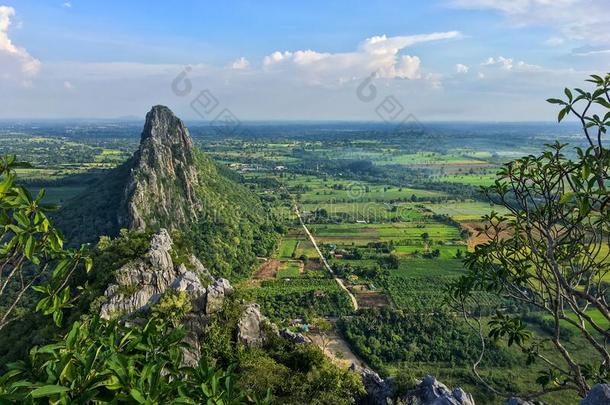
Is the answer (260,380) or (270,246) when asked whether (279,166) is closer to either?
(270,246)

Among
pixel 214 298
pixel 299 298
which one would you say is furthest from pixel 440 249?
pixel 214 298

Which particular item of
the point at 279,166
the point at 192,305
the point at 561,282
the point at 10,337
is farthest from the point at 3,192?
the point at 279,166

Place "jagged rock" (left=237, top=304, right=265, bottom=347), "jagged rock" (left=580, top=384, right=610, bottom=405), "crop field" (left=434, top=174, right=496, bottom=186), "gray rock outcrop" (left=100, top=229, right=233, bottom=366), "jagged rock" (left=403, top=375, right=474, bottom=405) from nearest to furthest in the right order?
"jagged rock" (left=580, top=384, right=610, bottom=405)
"jagged rock" (left=403, top=375, right=474, bottom=405)
"gray rock outcrop" (left=100, top=229, right=233, bottom=366)
"jagged rock" (left=237, top=304, right=265, bottom=347)
"crop field" (left=434, top=174, right=496, bottom=186)

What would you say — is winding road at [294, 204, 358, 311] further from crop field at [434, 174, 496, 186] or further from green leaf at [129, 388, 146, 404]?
crop field at [434, 174, 496, 186]

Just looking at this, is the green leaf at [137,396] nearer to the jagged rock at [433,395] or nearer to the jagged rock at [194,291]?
the jagged rock at [433,395]

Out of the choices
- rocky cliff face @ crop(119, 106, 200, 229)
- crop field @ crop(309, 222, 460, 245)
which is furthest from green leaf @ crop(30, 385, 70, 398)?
crop field @ crop(309, 222, 460, 245)

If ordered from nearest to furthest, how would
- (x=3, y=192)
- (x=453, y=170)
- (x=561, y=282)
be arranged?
(x=3, y=192), (x=561, y=282), (x=453, y=170)

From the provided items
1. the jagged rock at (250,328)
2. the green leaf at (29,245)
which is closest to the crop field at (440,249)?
the jagged rock at (250,328)
